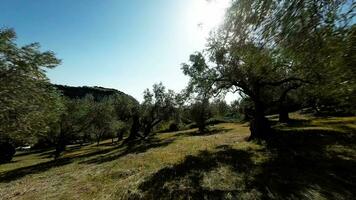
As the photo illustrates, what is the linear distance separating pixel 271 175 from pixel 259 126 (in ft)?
60.1

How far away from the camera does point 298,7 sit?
11344mm

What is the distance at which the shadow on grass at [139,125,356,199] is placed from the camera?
1439 centimetres

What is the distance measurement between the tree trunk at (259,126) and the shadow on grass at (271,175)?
7.82 m

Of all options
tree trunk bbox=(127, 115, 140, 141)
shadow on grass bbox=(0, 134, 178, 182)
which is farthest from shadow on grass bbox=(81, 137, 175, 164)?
tree trunk bbox=(127, 115, 140, 141)

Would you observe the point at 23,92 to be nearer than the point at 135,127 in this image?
Yes

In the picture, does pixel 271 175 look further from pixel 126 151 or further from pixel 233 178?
pixel 126 151

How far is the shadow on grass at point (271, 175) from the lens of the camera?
14391 millimetres

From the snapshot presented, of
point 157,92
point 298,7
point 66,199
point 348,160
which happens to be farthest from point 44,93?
point 157,92

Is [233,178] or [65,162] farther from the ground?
[65,162]

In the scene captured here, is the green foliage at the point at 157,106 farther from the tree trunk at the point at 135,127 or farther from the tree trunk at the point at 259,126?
the tree trunk at the point at 259,126

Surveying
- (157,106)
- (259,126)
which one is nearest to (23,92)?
(259,126)

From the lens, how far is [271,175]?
1736 centimetres

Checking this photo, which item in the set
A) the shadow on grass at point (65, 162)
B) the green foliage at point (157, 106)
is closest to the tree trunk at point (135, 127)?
the green foliage at point (157, 106)

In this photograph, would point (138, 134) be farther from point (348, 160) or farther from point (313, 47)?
point (313, 47)
